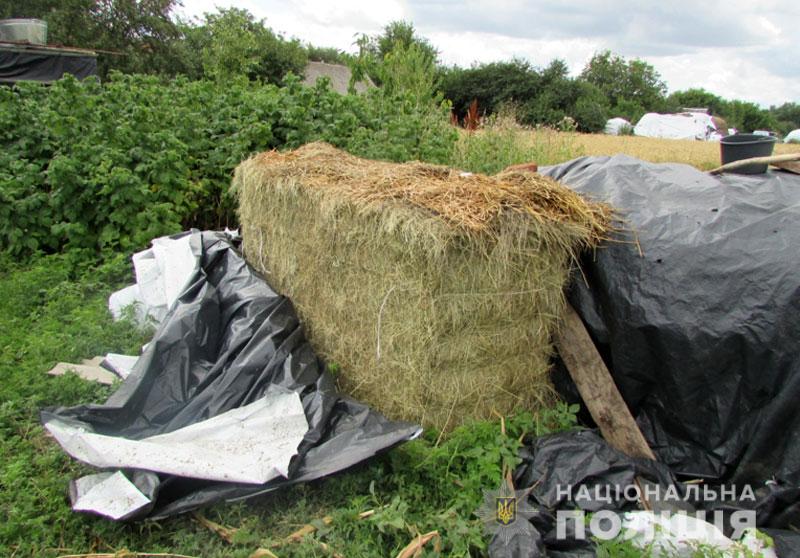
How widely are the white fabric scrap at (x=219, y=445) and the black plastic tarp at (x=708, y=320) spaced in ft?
5.52

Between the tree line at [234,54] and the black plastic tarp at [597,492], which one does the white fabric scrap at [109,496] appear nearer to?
the black plastic tarp at [597,492]

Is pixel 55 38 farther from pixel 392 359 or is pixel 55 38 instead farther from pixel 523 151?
pixel 392 359

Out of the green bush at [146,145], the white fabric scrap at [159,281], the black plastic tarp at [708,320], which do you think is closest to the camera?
the black plastic tarp at [708,320]

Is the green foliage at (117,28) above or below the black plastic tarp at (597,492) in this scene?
above

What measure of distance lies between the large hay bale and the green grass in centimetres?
26

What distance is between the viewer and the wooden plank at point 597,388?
2.90 m

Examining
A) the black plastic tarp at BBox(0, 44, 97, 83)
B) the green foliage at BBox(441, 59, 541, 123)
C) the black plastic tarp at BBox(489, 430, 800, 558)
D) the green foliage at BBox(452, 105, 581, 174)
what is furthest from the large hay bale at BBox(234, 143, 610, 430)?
the green foliage at BBox(441, 59, 541, 123)

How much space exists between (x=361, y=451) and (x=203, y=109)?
16.0 feet

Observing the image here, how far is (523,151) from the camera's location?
7152 millimetres

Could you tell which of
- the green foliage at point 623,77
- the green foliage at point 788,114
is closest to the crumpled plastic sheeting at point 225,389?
the green foliage at point 623,77

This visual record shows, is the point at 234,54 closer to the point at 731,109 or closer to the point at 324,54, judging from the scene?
the point at 324,54

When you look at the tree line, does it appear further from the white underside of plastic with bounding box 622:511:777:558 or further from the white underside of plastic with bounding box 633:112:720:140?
the white underside of plastic with bounding box 622:511:777:558

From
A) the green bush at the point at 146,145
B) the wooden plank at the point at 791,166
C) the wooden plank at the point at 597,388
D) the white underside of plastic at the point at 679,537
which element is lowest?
the white underside of plastic at the point at 679,537

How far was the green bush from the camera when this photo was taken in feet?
16.3
